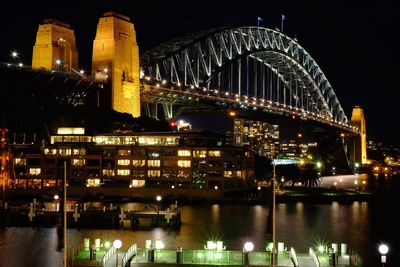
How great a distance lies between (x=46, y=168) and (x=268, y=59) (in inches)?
2038

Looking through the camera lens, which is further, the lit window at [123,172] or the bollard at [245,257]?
the lit window at [123,172]

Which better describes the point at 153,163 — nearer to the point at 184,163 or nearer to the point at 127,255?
the point at 184,163

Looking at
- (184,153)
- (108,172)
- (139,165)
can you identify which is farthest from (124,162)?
(184,153)

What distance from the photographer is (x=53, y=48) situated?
66.9 meters

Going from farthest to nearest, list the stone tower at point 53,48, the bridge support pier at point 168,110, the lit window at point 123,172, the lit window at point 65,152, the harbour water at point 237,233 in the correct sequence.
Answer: the bridge support pier at point 168,110 → the stone tower at point 53,48 → the lit window at point 65,152 → the lit window at point 123,172 → the harbour water at point 237,233

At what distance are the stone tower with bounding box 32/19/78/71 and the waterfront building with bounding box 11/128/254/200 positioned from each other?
40.8 ft

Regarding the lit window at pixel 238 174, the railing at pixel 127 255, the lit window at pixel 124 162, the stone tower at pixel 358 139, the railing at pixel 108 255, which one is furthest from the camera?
the stone tower at pixel 358 139

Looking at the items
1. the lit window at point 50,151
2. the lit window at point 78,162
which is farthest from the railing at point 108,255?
the lit window at point 50,151

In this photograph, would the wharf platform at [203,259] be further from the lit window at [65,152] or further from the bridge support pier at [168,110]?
the bridge support pier at [168,110]

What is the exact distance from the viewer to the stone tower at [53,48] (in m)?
66.8

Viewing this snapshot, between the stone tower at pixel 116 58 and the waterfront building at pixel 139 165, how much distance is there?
9675 mm

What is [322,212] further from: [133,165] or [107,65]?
Result: [107,65]

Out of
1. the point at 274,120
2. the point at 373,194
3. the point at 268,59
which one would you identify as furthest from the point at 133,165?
the point at 268,59

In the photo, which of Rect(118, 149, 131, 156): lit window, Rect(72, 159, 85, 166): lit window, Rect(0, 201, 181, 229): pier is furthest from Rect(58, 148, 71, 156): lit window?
Rect(0, 201, 181, 229): pier
